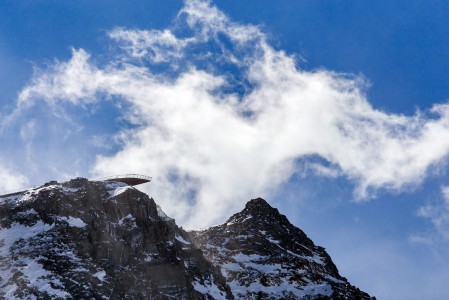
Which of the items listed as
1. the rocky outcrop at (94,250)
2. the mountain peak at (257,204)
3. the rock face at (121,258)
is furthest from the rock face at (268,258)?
the rocky outcrop at (94,250)

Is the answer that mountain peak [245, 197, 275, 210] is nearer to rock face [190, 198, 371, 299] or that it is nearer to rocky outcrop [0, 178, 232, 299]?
rock face [190, 198, 371, 299]

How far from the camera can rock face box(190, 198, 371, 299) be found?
13375 centimetres

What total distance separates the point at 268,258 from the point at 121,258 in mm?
51144

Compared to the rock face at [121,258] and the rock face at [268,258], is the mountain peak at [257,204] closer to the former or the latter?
the rock face at [268,258]

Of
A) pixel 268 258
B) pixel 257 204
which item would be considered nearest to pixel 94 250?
pixel 268 258

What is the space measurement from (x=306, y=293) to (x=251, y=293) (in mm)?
12514

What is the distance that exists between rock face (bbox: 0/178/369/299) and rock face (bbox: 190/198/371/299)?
27 centimetres

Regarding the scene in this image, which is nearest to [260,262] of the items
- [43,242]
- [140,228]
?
[140,228]

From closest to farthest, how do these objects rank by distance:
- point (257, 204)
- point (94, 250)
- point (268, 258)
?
point (94, 250), point (268, 258), point (257, 204)

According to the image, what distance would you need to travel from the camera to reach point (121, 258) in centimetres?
10800

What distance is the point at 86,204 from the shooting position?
11588cm

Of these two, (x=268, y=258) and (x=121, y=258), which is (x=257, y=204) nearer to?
(x=268, y=258)

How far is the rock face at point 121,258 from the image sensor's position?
9844cm

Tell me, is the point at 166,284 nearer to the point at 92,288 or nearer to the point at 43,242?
the point at 92,288
